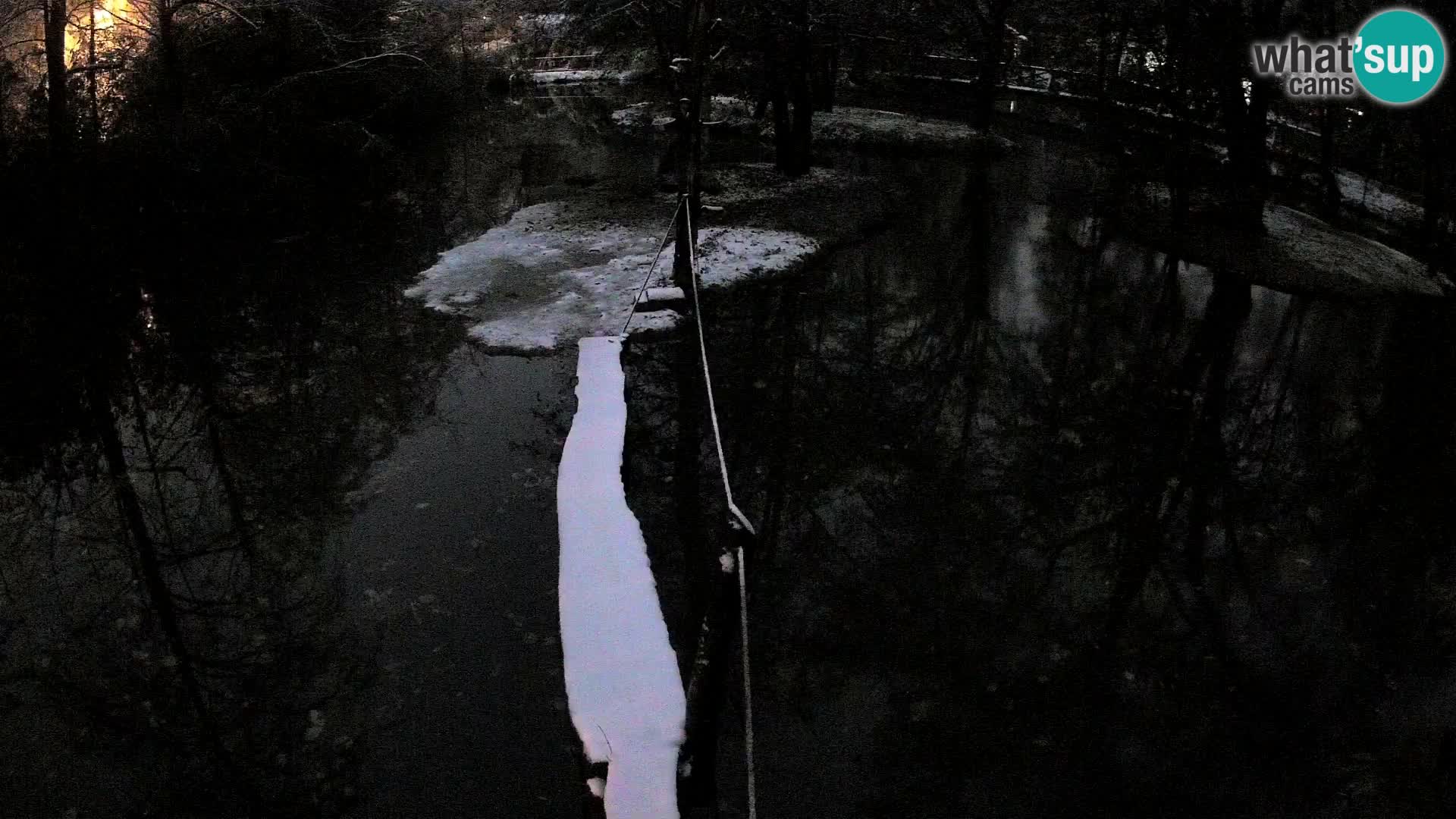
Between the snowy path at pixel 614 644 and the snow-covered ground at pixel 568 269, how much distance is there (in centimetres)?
528

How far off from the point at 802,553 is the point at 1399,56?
1784 cm

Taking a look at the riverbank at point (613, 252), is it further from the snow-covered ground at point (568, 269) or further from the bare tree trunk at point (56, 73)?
the bare tree trunk at point (56, 73)

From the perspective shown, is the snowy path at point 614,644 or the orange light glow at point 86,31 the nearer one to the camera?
the snowy path at point 614,644

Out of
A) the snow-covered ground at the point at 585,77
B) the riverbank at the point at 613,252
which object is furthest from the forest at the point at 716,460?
the snow-covered ground at the point at 585,77

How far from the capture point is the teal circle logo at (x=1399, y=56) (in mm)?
17411

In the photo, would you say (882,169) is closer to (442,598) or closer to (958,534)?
(958,534)

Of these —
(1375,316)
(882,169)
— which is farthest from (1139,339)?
(882,169)

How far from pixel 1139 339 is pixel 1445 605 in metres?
6.55

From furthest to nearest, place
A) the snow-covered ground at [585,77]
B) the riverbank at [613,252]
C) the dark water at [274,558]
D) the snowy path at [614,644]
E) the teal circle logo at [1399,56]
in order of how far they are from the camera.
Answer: the snow-covered ground at [585,77], the teal circle logo at [1399,56], the riverbank at [613,252], the dark water at [274,558], the snowy path at [614,644]

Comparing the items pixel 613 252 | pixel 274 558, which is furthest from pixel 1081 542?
pixel 613 252

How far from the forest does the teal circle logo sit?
13 cm

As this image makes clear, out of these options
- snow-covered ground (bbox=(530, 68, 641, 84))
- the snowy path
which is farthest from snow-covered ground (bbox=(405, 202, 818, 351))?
snow-covered ground (bbox=(530, 68, 641, 84))

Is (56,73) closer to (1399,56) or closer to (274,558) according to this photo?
(274,558)

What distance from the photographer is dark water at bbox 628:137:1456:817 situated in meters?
6.01
